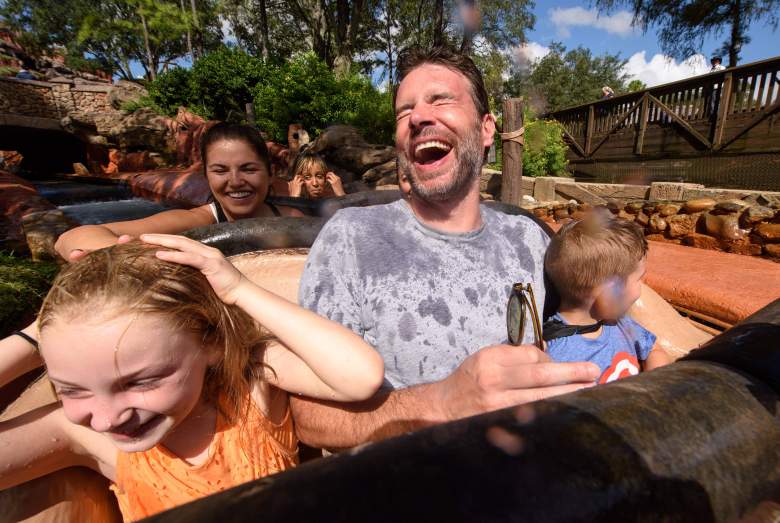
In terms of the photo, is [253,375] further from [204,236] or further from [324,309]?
[204,236]

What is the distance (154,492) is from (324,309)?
2.12 ft

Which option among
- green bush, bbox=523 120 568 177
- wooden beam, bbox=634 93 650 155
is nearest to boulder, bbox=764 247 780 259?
green bush, bbox=523 120 568 177

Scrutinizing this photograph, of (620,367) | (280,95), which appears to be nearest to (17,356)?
(620,367)

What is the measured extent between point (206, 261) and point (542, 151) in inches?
322

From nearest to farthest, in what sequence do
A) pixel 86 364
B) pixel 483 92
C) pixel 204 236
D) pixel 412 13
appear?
pixel 86 364, pixel 204 236, pixel 483 92, pixel 412 13

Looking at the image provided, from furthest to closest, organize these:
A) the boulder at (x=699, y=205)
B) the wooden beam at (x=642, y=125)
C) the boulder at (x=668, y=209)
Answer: the wooden beam at (x=642, y=125) → the boulder at (x=668, y=209) → the boulder at (x=699, y=205)

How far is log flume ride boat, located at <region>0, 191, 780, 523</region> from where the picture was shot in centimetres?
29

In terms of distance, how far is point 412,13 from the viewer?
21.3 meters

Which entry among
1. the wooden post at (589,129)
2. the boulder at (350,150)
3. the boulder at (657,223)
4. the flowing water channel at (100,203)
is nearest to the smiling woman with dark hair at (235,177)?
the boulder at (657,223)

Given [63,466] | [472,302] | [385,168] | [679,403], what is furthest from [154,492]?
[385,168]

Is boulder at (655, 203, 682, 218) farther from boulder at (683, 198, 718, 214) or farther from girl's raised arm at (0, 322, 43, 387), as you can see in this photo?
girl's raised arm at (0, 322, 43, 387)

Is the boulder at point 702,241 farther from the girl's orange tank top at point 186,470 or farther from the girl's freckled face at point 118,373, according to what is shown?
the girl's freckled face at point 118,373

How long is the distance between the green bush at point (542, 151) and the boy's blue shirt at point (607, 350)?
683 centimetres

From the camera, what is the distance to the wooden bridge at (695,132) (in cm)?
596
